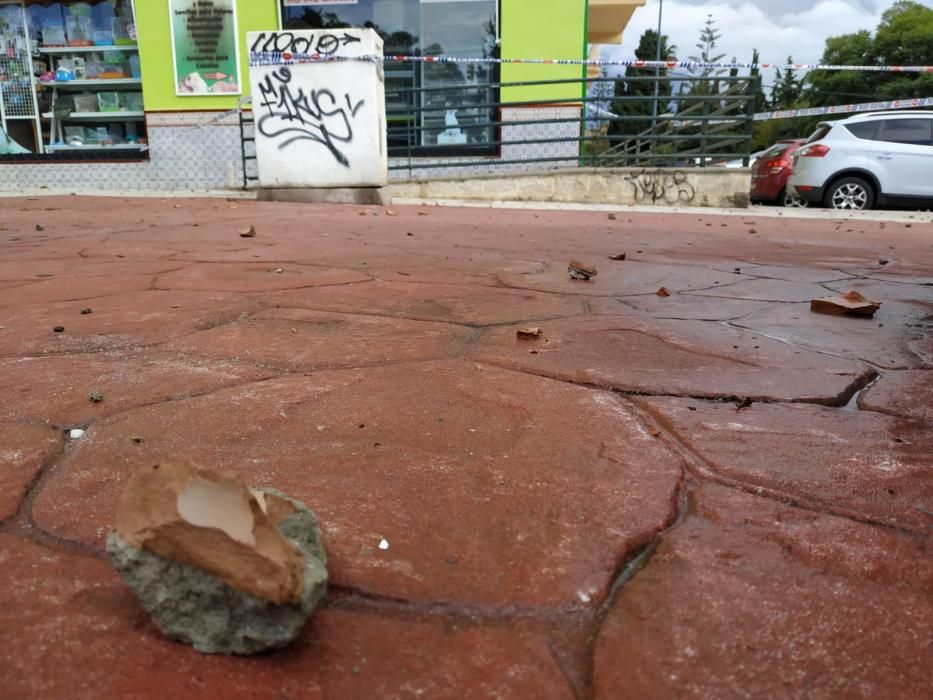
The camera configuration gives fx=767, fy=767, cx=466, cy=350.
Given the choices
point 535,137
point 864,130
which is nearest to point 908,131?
point 864,130

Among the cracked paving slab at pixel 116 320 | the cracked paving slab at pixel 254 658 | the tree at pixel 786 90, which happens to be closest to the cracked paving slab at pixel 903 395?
the cracked paving slab at pixel 254 658

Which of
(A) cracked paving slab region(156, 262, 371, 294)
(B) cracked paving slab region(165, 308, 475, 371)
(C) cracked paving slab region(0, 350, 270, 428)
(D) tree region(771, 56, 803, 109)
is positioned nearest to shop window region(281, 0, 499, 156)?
(A) cracked paving slab region(156, 262, 371, 294)

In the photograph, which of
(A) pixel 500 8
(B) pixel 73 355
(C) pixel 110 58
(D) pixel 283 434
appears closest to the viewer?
(D) pixel 283 434

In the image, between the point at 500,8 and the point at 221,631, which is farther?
the point at 500,8

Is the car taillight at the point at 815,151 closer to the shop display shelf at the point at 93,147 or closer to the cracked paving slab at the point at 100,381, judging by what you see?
the shop display shelf at the point at 93,147

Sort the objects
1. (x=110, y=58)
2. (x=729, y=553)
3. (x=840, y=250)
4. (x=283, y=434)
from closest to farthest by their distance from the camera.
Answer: (x=729, y=553), (x=283, y=434), (x=840, y=250), (x=110, y=58)

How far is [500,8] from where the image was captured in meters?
10.1

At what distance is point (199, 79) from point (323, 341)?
32.7 feet

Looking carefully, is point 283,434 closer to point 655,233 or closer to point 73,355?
point 73,355

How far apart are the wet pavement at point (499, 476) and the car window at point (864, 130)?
7664mm

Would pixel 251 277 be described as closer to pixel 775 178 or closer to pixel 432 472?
pixel 432 472

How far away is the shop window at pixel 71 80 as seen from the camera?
11.1 meters

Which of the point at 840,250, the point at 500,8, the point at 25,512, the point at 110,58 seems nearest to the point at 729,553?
the point at 25,512

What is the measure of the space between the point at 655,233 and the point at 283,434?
458 cm
